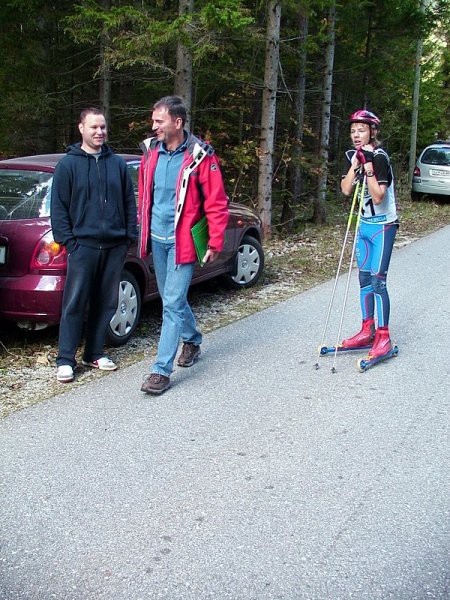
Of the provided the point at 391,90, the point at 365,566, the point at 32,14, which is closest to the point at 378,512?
the point at 365,566

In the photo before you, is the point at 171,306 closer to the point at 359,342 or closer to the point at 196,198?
the point at 196,198

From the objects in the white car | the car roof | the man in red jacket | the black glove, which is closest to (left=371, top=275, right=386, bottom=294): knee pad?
the black glove

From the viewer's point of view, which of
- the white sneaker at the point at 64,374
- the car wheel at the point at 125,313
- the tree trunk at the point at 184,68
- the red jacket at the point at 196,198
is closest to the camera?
the red jacket at the point at 196,198

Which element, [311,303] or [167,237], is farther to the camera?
[311,303]

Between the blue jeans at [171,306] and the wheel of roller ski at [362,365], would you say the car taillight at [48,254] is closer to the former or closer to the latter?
the blue jeans at [171,306]

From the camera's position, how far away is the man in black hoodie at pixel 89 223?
5473mm

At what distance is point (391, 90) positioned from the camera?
21.7 metres

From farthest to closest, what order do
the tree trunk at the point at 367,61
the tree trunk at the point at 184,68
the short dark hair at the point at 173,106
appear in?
the tree trunk at the point at 367,61 < the tree trunk at the point at 184,68 < the short dark hair at the point at 173,106

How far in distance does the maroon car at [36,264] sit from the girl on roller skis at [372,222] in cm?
206

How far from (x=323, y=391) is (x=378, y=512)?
1835 millimetres

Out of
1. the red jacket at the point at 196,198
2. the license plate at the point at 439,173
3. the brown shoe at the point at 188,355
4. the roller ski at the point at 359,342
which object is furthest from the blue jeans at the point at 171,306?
the license plate at the point at 439,173

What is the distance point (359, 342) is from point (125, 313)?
2.20 metres

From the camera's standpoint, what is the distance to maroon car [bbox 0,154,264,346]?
5875 millimetres

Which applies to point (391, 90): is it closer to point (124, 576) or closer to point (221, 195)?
point (221, 195)
